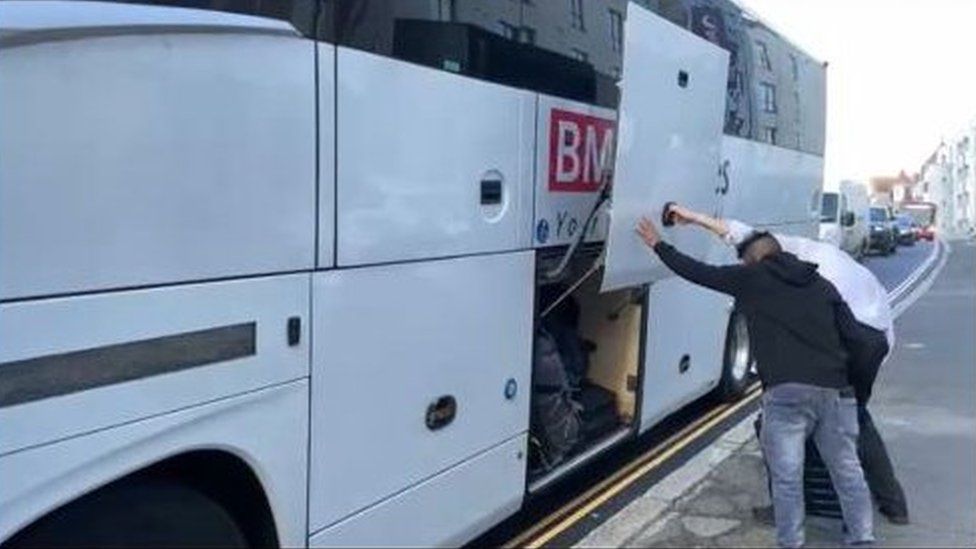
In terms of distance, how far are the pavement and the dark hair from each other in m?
1.45

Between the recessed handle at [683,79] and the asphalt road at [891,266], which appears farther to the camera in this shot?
the asphalt road at [891,266]

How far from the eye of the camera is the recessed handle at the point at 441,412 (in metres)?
4.27

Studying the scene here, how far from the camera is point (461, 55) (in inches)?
173

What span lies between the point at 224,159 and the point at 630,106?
2602 mm

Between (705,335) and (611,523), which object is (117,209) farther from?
(705,335)

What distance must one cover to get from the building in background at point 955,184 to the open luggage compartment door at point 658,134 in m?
80.9

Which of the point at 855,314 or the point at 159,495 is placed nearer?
the point at 159,495

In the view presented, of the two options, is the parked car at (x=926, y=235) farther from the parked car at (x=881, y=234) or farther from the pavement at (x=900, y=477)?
the pavement at (x=900, y=477)

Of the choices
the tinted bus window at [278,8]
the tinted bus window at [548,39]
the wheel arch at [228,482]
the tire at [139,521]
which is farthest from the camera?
the tinted bus window at [548,39]

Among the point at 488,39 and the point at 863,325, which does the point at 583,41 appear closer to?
the point at 488,39

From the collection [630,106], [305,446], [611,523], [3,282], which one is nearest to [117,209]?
[3,282]

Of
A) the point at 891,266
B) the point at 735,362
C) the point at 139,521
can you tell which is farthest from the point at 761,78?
the point at 891,266

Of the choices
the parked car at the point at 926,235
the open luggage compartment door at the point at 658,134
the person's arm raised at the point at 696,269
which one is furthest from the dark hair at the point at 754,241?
the parked car at the point at 926,235

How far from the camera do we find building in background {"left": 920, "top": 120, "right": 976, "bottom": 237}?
92.9 m
